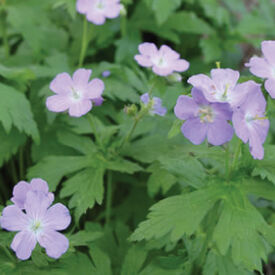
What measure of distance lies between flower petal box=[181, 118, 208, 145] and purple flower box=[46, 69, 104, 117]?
0.51 meters

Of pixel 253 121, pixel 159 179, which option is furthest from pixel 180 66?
pixel 253 121

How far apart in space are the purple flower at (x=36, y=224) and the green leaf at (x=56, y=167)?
1.93 feet

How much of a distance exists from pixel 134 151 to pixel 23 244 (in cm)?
97

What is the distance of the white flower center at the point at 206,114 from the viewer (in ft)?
4.76

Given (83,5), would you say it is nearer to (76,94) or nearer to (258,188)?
(76,94)

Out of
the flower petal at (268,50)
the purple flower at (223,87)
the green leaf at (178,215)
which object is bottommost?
the green leaf at (178,215)

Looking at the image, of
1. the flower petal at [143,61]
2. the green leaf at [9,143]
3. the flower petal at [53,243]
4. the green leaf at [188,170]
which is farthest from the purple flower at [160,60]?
the flower petal at [53,243]

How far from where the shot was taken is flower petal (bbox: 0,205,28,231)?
1.41m

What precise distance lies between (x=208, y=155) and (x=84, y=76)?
665mm

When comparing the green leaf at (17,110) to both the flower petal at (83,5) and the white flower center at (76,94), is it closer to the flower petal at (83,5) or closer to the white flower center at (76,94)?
the white flower center at (76,94)

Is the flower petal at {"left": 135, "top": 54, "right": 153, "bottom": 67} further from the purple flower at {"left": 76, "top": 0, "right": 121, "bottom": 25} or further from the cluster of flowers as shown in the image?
the cluster of flowers

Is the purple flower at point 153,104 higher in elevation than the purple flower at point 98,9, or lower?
lower

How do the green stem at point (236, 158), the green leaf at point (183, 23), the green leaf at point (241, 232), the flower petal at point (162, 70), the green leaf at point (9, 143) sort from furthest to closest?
the green leaf at point (183, 23)
the green leaf at point (9, 143)
the flower petal at point (162, 70)
the green stem at point (236, 158)
the green leaf at point (241, 232)

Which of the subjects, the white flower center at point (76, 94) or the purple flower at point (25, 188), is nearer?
the purple flower at point (25, 188)
